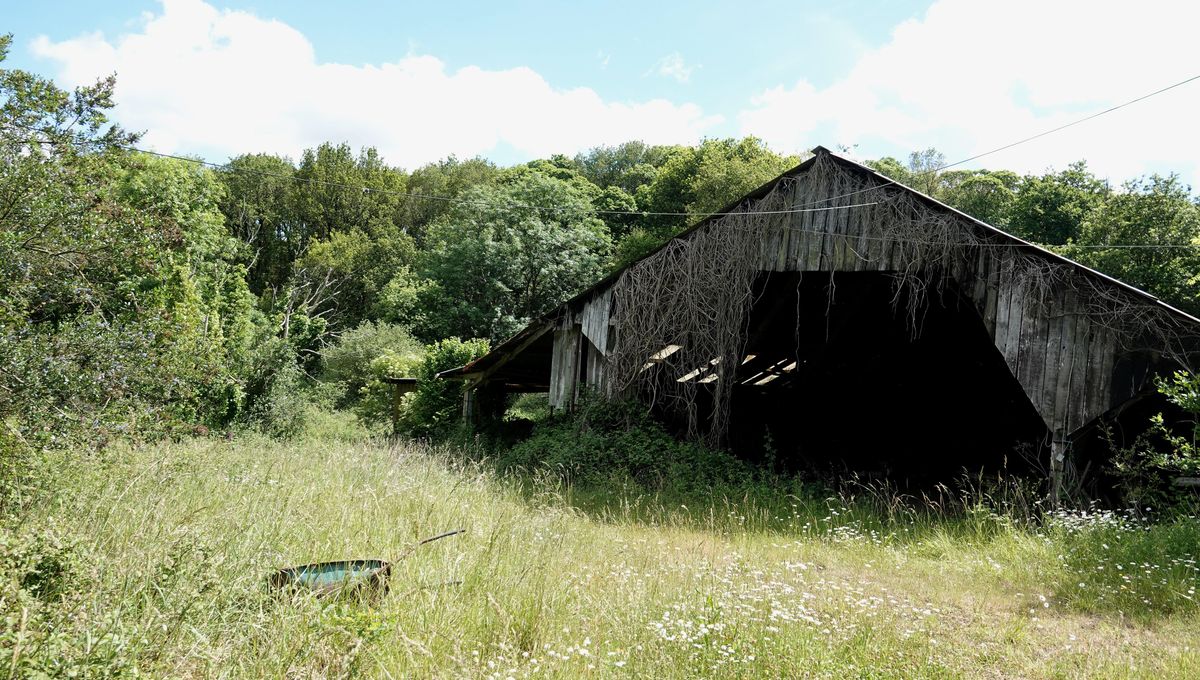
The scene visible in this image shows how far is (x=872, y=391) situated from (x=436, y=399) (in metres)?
11.1

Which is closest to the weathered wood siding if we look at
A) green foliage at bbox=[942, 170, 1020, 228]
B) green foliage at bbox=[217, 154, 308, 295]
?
green foliage at bbox=[942, 170, 1020, 228]

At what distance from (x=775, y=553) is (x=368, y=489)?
378 cm

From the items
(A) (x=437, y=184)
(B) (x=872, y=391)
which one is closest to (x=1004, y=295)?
(B) (x=872, y=391)

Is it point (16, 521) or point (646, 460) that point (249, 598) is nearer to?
point (16, 521)

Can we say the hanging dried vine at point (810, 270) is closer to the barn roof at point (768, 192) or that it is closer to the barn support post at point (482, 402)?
the barn roof at point (768, 192)

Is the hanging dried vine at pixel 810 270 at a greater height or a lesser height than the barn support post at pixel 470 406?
greater

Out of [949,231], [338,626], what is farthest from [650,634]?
[949,231]

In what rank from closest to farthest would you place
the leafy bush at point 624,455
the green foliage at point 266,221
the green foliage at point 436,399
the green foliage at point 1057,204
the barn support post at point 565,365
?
the leafy bush at point 624,455, the barn support post at point 565,365, the green foliage at point 436,399, the green foliage at point 1057,204, the green foliage at point 266,221

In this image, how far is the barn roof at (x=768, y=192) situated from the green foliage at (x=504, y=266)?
50.9 feet

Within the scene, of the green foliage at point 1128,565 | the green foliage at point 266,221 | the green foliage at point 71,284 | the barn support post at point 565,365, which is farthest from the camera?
the green foliage at point 266,221

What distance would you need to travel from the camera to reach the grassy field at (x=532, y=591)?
3.40 metres

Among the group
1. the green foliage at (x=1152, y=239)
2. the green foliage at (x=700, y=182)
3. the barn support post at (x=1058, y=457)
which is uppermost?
the green foliage at (x=700, y=182)

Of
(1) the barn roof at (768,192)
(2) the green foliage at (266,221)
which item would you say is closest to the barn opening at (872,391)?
(1) the barn roof at (768,192)

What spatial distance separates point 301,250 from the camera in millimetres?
43062
